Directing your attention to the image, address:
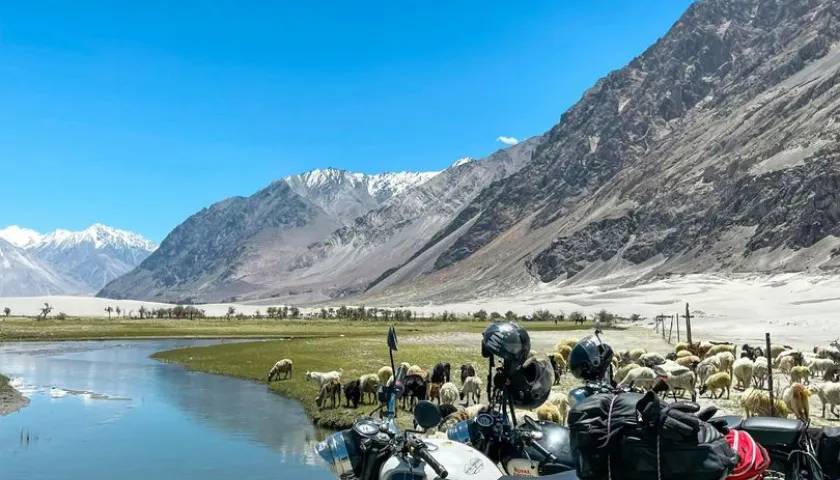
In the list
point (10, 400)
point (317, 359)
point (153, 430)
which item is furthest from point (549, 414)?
point (317, 359)

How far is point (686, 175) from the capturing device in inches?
7411

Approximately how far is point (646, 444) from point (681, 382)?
24082 millimetres

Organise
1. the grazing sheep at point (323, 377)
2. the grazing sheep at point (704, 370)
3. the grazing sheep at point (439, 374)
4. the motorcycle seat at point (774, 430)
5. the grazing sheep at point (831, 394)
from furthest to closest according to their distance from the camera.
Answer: the grazing sheep at point (323, 377) → the grazing sheep at point (439, 374) → the grazing sheep at point (704, 370) → the grazing sheep at point (831, 394) → the motorcycle seat at point (774, 430)

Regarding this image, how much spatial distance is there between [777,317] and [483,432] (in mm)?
79562

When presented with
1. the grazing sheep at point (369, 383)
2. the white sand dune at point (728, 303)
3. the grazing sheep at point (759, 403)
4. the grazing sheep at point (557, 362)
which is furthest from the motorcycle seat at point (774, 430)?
the white sand dune at point (728, 303)

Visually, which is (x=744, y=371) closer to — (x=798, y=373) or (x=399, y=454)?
(x=798, y=373)

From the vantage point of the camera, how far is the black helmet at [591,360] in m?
9.81

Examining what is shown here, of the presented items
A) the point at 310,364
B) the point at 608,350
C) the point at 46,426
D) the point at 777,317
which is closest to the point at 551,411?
the point at 608,350

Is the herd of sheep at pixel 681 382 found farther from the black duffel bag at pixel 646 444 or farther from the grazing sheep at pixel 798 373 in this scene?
the black duffel bag at pixel 646 444

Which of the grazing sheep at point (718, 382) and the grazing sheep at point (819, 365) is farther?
the grazing sheep at point (819, 365)

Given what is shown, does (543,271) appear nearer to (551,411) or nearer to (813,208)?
(813,208)

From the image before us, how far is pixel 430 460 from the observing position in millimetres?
8039

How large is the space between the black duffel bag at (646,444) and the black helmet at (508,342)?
3130mm

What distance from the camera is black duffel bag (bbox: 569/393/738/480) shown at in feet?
20.4
